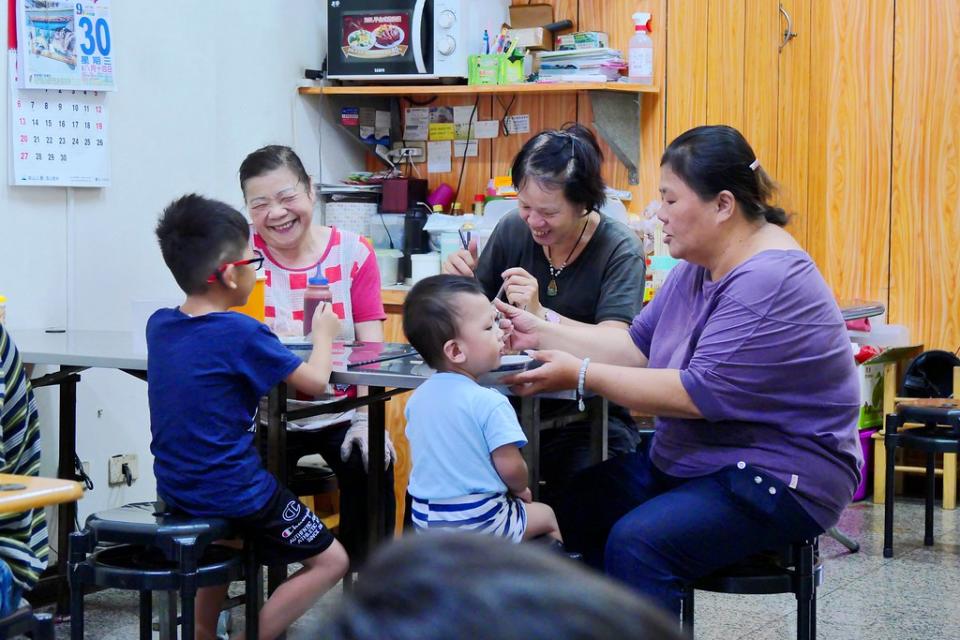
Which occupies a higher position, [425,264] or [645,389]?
[425,264]

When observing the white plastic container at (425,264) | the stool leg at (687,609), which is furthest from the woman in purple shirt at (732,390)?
the white plastic container at (425,264)

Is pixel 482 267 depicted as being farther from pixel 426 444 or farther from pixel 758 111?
pixel 758 111

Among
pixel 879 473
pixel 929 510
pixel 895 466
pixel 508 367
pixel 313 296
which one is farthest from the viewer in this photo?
pixel 879 473

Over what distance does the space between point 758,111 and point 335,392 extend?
308 cm

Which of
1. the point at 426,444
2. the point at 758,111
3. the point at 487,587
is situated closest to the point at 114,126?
the point at 426,444

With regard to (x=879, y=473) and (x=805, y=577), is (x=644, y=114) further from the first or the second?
(x=805, y=577)

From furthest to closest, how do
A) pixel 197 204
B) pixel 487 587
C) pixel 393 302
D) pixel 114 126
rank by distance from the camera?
pixel 393 302 < pixel 114 126 < pixel 197 204 < pixel 487 587

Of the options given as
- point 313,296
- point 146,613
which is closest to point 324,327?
point 313,296

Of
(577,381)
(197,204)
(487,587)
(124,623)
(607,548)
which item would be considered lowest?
(124,623)

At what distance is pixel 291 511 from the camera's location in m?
2.51

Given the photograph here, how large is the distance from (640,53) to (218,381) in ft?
10.6

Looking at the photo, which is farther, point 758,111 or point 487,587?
point 758,111

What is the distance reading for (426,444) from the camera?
232 centimetres

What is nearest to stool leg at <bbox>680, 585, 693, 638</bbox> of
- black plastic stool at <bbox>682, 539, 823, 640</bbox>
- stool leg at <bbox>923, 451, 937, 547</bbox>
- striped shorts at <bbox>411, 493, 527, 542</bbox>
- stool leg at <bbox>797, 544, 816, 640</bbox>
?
black plastic stool at <bbox>682, 539, 823, 640</bbox>
